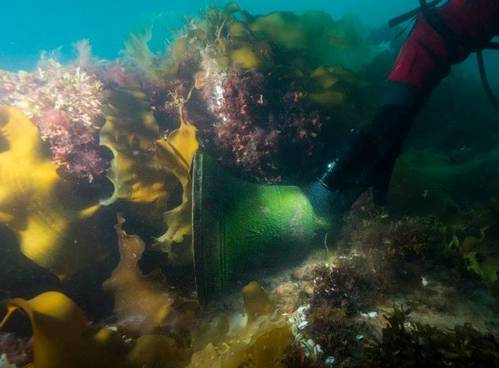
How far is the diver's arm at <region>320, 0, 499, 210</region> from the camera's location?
3551 mm

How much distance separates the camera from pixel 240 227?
3422mm

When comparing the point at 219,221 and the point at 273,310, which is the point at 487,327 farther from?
the point at 219,221

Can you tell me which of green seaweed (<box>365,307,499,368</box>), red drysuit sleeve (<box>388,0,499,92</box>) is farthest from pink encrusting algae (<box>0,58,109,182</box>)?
red drysuit sleeve (<box>388,0,499,92</box>)

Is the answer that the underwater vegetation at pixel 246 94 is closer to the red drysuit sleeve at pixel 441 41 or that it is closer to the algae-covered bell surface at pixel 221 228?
the algae-covered bell surface at pixel 221 228

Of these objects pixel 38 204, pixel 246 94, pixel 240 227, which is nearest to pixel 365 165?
pixel 240 227

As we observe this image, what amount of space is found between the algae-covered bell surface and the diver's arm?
0.76ft

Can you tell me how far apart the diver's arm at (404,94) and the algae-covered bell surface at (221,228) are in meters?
0.23

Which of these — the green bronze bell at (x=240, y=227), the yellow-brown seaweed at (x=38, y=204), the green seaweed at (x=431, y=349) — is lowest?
the green seaweed at (x=431, y=349)

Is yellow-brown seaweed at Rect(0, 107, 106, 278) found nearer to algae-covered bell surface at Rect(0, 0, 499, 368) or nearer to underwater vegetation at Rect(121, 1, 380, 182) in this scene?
algae-covered bell surface at Rect(0, 0, 499, 368)

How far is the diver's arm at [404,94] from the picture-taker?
11.6 feet

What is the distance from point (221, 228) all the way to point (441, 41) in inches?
125

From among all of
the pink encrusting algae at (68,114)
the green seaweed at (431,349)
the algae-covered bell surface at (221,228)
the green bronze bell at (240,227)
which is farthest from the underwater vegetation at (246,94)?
the green seaweed at (431,349)

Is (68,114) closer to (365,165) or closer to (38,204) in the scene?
(38,204)

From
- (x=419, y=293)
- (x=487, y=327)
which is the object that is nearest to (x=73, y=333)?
(x=419, y=293)
